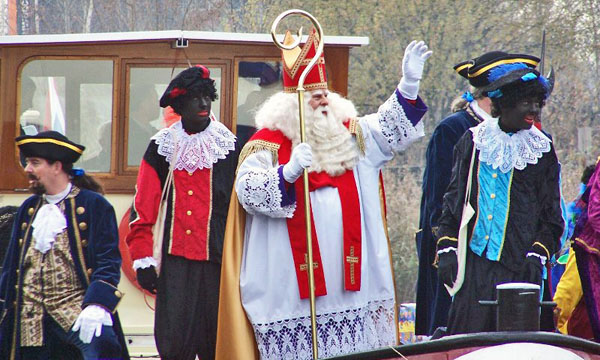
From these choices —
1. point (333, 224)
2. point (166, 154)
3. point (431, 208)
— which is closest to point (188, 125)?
point (166, 154)

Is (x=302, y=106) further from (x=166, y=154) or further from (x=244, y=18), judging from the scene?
(x=244, y=18)

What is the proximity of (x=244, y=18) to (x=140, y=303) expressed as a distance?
12628 mm

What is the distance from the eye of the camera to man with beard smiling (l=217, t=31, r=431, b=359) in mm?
6270

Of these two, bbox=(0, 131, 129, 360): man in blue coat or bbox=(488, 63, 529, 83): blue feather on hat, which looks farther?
bbox=(0, 131, 129, 360): man in blue coat

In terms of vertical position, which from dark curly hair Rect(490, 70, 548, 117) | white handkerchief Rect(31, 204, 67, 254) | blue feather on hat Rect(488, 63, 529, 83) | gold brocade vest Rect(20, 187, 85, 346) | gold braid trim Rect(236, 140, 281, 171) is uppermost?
blue feather on hat Rect(488, 63, 529, 83)

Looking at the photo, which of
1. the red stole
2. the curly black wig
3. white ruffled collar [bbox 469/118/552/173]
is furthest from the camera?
the curly black wig

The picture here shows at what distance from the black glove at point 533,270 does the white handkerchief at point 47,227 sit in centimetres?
248

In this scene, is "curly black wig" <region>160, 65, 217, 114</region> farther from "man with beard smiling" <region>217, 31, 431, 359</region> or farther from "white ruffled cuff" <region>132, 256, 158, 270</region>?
"white ruffled cuff" <region>132, 256, 158, 270</region>

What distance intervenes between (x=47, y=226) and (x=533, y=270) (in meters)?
2.60

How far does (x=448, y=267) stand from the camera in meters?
6.08

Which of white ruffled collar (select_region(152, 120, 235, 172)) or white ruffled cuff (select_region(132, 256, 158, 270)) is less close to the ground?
white ruffled collar (select_region(152, 120, 235, 172))

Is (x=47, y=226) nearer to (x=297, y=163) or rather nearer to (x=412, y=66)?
(x=297, y=163)

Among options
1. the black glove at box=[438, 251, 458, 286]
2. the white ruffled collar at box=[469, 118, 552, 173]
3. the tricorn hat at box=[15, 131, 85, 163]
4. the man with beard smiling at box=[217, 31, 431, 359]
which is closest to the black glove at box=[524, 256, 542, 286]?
the black glove at box=[438, 251, 458, 286]

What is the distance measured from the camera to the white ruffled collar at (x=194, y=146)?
267 inches
